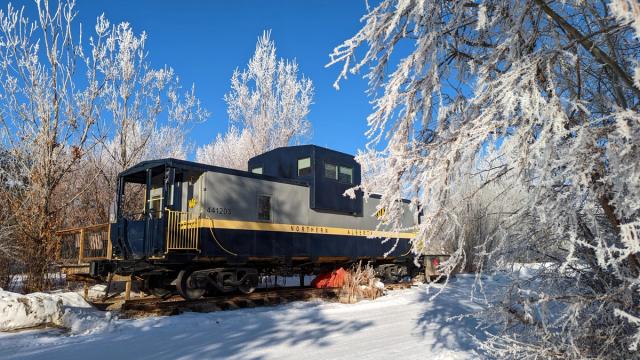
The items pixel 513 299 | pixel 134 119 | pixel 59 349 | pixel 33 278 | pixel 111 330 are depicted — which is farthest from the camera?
pixel 134 119

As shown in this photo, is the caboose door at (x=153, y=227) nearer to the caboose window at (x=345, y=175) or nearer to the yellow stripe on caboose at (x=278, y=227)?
the yellow stripe on caboose at (x=278, y=227)

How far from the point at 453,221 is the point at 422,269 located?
13.4 meters

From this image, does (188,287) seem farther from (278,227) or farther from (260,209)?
(278,227)

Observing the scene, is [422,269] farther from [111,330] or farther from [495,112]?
[495,112]

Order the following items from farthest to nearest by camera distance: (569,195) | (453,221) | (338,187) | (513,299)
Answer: (338,187)
(513,299)
(453,221)
(569,195)

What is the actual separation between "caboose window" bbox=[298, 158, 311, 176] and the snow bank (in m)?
6.03

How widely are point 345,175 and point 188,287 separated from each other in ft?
17.2

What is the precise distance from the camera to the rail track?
8.33 m

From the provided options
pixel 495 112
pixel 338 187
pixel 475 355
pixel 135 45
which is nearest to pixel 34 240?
pixel 338 187

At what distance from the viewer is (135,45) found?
17.1 metres

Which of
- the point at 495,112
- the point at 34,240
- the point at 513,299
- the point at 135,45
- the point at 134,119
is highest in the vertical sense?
the point at 135,45

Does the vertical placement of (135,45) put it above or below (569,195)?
above

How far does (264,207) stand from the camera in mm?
10867

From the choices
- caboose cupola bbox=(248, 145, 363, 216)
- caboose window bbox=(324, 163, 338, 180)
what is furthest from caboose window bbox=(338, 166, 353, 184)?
caboose window bbox=(324, 163, 338, 180)
